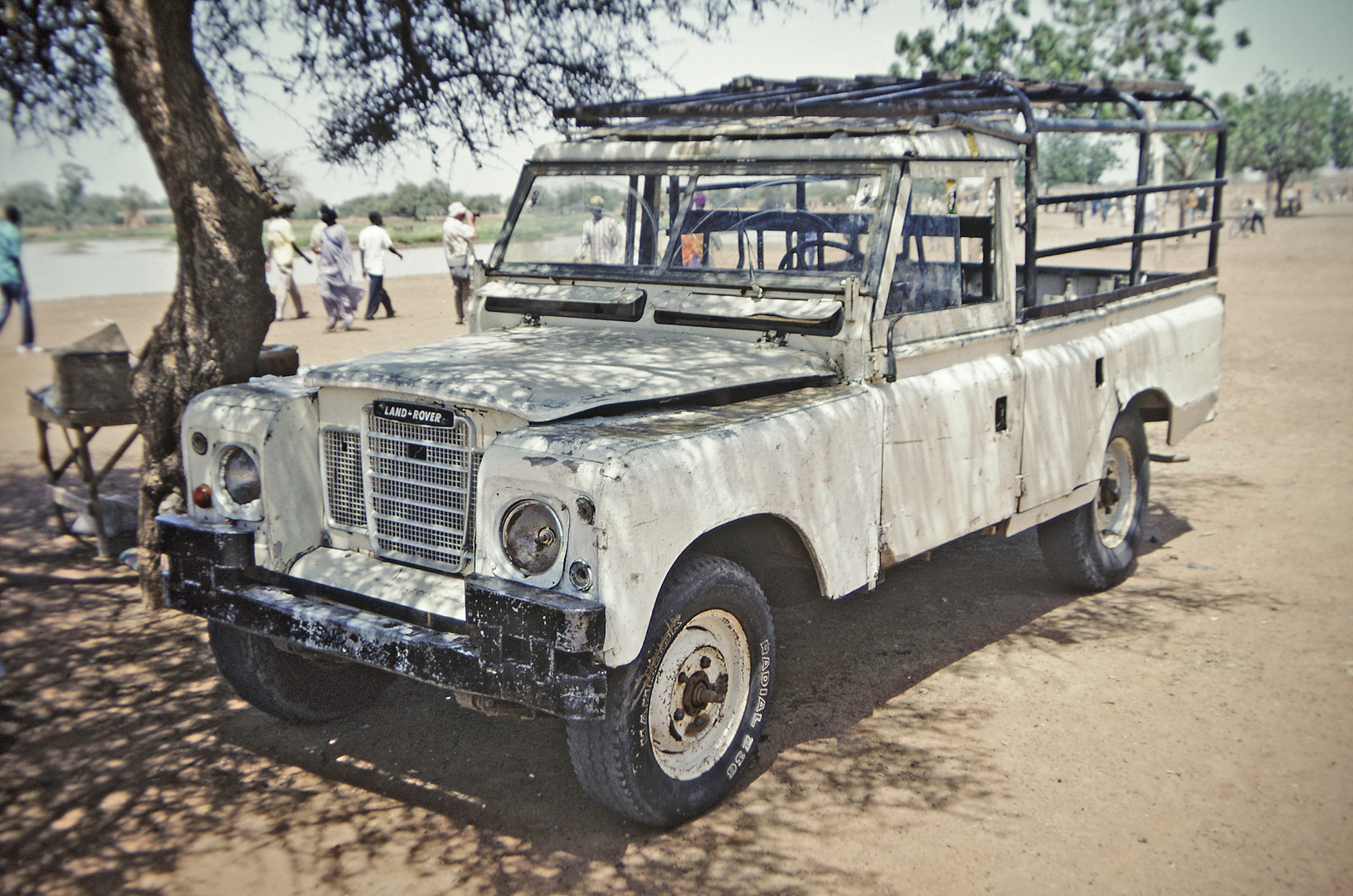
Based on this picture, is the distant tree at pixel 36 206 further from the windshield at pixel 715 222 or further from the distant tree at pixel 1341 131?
the distant tree at pixel 1341 131

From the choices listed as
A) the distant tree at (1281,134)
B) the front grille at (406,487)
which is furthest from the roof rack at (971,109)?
the distant tree at (1281,134)

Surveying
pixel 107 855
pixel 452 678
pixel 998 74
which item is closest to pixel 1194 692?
pixel 998 74

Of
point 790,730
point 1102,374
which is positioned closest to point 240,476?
point 790,730

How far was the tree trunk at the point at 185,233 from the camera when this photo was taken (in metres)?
5.01

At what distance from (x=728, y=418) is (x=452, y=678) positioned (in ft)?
3.93

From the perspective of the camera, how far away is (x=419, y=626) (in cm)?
347

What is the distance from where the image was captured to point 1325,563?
20.2ft

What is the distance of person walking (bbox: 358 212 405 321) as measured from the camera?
1594 cm

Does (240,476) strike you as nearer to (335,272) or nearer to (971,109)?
(971,109)

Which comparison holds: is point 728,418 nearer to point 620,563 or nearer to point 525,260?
point 620,563

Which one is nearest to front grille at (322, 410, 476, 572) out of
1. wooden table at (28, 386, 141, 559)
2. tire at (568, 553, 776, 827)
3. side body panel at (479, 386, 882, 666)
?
side body panel at (479, 386, 882, 666)

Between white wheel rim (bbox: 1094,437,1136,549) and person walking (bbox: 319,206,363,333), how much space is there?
38.5 ft

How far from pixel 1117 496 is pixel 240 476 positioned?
463 centimetres

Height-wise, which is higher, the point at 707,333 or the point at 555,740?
the point at 707,333
